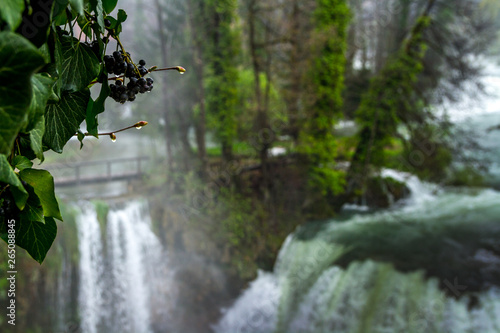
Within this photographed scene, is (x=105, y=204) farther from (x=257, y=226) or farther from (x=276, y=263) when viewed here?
(x=276, y=263)

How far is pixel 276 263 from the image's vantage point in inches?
205

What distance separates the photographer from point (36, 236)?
43 cm

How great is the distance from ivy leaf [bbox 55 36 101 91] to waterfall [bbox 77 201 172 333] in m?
4.30

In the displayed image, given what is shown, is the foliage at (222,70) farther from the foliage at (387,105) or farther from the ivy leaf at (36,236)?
the ivy leaf at (36,236)

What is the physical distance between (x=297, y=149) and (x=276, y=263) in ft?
5.47

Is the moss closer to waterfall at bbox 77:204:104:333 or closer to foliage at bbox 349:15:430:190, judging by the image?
foliage at bbox 349:15:430:190

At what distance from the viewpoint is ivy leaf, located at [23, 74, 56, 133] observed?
12.7 inches

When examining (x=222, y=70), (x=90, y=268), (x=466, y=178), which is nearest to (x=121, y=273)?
(x=90, y=268)

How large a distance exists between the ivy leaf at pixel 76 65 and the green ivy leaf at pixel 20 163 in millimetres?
84

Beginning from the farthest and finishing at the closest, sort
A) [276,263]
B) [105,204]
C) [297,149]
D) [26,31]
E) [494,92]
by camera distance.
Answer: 1. [494,92]
2. [297,149]
3. [276,263]
4. [105,204]
5. [26,31]

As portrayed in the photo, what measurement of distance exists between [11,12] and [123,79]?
239 millimetres

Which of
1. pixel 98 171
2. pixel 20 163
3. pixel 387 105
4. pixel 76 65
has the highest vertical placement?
pixel 387 105

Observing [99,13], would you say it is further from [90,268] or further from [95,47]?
[90,268]

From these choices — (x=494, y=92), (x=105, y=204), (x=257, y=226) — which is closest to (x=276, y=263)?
(x=257, y=226)
